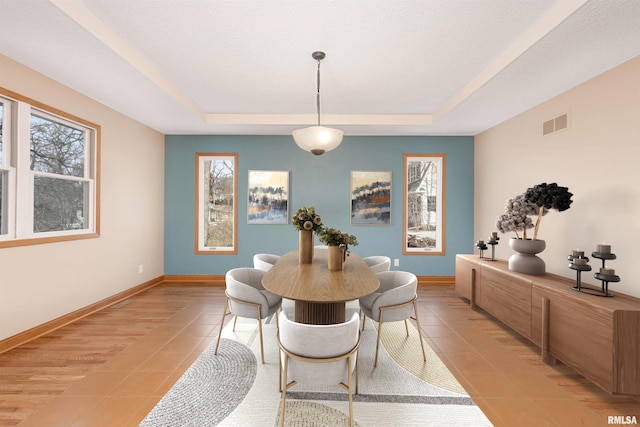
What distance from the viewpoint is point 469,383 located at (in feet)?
7.12

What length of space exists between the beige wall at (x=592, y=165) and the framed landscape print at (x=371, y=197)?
191 centimetres

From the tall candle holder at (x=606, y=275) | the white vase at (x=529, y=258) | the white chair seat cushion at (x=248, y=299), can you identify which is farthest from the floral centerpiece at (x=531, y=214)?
the white chair seat cushion at (x=248, y=299)

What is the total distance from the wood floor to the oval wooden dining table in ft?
3.76

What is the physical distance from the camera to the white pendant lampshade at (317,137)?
258 cm

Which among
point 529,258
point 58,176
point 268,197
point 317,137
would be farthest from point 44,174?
point 529,258

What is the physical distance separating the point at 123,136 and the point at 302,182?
9.26 ft

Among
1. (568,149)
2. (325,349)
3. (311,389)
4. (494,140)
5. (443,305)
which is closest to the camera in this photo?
(325,349)

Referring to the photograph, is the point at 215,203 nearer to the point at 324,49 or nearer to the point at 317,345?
the point at 324,49

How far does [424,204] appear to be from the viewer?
509cm

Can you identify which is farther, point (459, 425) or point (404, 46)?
point (404, 46)

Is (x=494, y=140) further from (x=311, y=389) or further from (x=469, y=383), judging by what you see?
(x=311, y=389)

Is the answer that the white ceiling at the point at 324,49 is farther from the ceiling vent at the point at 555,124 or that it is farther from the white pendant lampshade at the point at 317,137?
the white pendant lampshade at the point at 317,137

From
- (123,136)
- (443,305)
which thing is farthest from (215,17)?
(443,305)

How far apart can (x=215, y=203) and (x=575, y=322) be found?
506 centimetres
